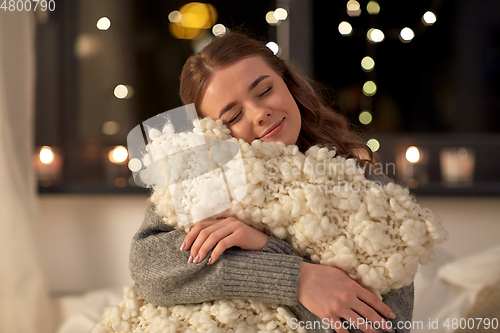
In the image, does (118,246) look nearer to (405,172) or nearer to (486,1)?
(405,172)

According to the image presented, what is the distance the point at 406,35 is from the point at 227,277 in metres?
1.71

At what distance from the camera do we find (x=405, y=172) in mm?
1902

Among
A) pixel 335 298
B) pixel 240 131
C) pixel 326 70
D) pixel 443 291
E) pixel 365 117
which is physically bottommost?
pixel 443 291

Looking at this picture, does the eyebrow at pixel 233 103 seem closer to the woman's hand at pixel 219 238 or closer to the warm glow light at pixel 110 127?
the woman's hand at pixel 219 238

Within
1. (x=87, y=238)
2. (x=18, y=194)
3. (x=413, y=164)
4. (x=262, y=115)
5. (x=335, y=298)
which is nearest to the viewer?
(x=335, y=298)

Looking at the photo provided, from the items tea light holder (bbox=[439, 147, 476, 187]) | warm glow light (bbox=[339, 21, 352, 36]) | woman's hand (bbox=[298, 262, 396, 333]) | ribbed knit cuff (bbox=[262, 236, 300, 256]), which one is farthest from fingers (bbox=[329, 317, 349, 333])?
warm glow light (bbox=[339, 21, 352, 36])

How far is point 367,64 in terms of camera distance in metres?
1.98

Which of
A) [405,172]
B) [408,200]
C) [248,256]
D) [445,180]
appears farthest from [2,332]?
[445,180]

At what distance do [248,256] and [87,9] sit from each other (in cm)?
176

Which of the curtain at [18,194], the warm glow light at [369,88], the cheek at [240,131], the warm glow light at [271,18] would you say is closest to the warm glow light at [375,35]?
the warm glow light at [369,88]

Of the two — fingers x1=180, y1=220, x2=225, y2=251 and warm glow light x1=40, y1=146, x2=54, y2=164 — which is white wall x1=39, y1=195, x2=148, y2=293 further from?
fingers x1=180, y1=220, x2=225, y2=251

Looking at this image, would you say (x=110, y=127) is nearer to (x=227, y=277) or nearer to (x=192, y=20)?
(x=192, y=20)

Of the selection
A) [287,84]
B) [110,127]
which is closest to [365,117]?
[287,84]

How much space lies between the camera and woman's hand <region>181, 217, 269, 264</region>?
0.67 meters
